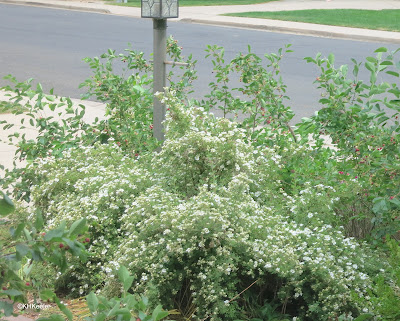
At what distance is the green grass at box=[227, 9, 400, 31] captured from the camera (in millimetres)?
17781

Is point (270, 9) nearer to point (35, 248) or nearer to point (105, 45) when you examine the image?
point (105, 45)

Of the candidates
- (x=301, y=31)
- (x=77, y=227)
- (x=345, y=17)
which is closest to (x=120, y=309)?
(x=77, y=227)

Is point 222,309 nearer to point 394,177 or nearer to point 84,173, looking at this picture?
point 394,177

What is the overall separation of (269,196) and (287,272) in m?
0.94

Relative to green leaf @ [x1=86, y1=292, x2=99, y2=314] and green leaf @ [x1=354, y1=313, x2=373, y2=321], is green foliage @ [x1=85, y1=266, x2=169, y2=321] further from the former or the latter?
green leaf @ [x1=354, y1=313, x2=373, y2=321]

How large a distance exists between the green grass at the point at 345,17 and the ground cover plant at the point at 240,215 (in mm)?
13562

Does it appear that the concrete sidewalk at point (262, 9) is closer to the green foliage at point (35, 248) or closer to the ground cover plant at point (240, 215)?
the ground cover plant at point (240, 215)

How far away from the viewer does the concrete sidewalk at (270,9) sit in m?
16.5

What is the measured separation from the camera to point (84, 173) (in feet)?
15.0

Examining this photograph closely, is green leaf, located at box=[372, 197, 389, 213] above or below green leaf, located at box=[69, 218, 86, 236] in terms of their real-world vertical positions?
below

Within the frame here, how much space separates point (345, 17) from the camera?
19422 millimetres

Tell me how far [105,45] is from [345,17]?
8.50 m

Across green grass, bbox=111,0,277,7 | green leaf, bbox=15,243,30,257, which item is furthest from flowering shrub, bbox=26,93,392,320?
green grass, bbox=111,0,277,7

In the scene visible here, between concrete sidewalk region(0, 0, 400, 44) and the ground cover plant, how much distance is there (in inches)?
476
